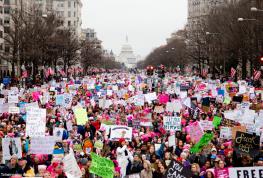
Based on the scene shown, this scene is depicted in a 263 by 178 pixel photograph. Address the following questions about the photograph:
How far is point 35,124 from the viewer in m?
15.7

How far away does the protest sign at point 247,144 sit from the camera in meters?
13.2

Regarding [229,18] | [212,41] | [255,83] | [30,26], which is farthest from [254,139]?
[212,41]

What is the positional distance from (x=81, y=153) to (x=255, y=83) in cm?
3188

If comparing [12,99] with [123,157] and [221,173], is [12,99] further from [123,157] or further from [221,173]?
[221,173]

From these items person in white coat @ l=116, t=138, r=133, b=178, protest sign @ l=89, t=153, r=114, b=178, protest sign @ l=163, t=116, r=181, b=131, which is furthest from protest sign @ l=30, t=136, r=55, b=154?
protest sign @ l=163, t=116, r=181, b=131

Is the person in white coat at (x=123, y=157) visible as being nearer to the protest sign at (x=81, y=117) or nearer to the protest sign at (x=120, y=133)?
the protest sign at (x=120, y=133)

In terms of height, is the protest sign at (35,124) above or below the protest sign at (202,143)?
above

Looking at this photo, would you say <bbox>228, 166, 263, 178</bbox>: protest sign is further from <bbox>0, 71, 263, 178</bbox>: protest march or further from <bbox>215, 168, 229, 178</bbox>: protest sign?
<bbox>215, 168, 229, 178</bbox>: protest sign

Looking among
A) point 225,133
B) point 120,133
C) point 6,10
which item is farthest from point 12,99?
point 6,10

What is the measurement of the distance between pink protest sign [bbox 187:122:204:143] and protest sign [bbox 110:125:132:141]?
1556 millimetres

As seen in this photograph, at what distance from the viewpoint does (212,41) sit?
7188cm

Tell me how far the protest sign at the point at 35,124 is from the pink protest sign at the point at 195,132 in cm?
384

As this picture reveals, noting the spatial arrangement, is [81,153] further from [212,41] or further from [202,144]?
[212,41]

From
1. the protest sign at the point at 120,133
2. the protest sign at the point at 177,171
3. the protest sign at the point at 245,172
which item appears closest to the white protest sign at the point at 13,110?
the protest sign at the point at 120,133
